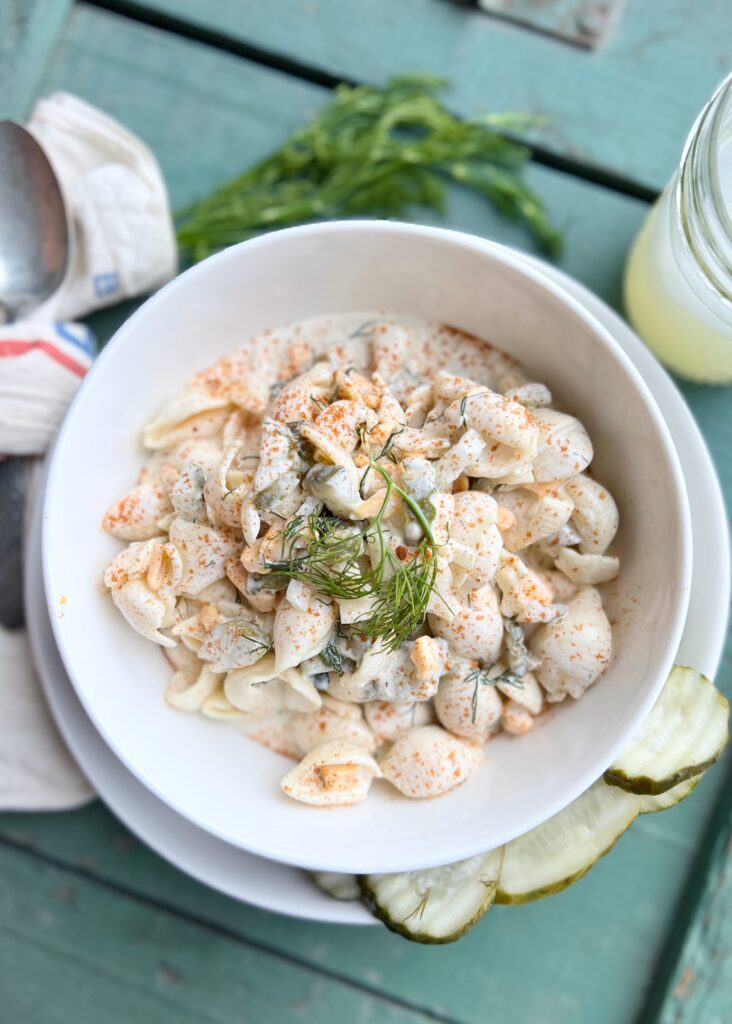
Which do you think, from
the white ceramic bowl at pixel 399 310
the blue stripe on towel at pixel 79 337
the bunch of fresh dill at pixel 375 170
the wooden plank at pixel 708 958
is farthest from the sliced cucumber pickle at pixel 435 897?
the bunch of fresh dill at pixel 375 170

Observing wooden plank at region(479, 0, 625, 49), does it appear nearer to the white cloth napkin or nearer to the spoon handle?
the white cloth napkin

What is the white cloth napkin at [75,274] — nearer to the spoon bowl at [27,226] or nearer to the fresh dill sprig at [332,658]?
the spoon bowl at [27,226]

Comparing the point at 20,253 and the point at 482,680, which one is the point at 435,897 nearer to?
the point at 482,680

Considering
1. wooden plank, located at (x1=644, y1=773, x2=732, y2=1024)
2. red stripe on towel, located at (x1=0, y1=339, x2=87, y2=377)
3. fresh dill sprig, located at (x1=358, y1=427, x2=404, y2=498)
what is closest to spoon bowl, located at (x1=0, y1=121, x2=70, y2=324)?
red stripe on towel, located at (x1=0, y1=339, x2=87, y2=377)

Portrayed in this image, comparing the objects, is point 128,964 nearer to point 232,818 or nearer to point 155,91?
point 232,818

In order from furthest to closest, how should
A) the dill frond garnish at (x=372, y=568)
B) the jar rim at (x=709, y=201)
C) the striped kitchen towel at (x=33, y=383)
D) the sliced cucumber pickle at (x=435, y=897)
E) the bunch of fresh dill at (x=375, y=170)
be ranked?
1. the bunch of fresh dill at (x=375, y=170)
2. the striped kitchen towel at (x=33, y=383)
3. the sliced cucumber pickle at (x=435, y=897)
4. the jar rim at (x=709, y=201)
5. the dill frond garnish at (x=372, y=568)
